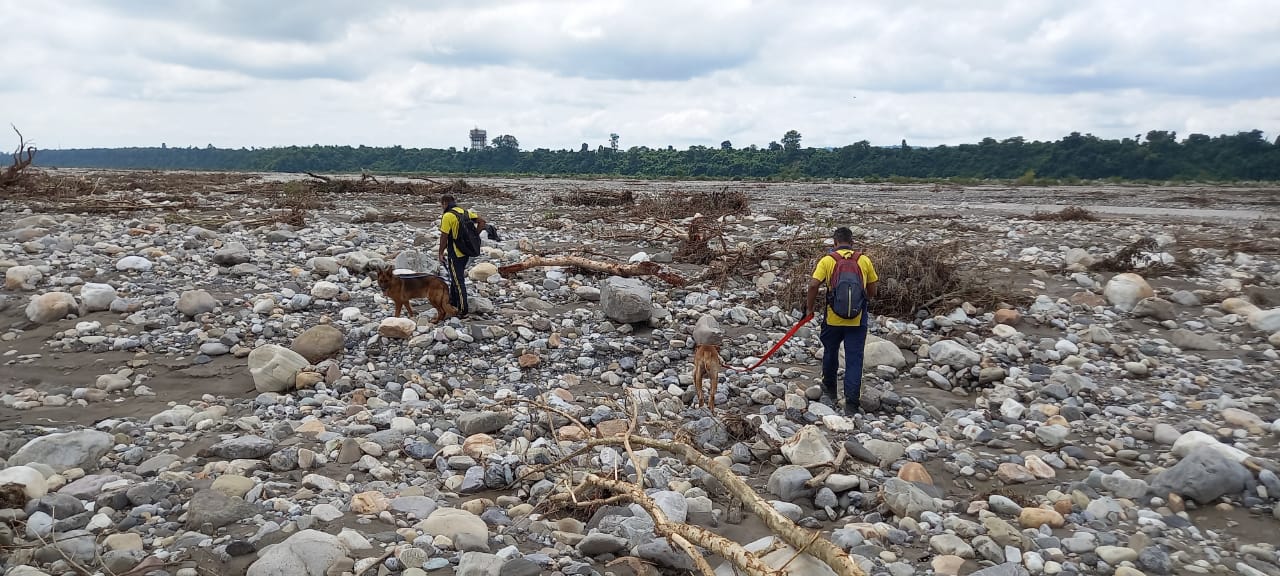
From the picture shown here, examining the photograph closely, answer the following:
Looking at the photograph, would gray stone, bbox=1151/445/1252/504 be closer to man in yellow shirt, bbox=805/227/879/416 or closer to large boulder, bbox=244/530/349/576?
Result: man in yellow shirt, bbox=805/227/879/416

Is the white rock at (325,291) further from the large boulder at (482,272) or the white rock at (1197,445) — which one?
the white rock at (1197,445)

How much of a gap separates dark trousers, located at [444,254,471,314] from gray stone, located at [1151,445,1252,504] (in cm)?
541

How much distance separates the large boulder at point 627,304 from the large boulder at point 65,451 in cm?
391

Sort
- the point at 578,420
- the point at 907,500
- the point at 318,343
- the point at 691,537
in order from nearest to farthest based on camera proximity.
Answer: the point at 691,537 < the point at 907,500 < the point at 578,420 < the point at 318,343

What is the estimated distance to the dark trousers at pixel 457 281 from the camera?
6482 mm

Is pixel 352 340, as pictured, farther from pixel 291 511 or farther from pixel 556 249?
pixel 556 249

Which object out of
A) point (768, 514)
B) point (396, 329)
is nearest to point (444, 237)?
point (396, 329)

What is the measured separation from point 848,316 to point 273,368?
415cm

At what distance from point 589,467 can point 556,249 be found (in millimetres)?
6556

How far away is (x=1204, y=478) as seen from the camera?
3555 millimetres

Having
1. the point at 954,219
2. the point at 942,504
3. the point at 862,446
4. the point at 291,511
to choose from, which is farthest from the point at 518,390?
the point at 954,219

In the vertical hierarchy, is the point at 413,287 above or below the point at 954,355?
above

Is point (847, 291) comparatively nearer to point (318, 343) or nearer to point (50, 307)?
point (318, 343)

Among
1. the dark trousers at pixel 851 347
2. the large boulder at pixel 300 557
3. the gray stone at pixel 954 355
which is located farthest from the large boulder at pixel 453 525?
the gray stone at pixel 954 355
